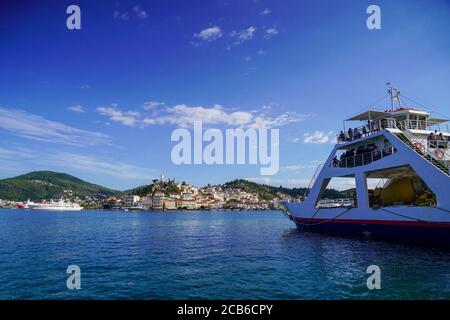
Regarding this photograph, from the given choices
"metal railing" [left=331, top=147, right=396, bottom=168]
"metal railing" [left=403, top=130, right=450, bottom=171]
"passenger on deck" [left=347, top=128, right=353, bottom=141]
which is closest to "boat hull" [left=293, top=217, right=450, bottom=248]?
"metal railing" [left=403, top=130, right=450, bottom=171]

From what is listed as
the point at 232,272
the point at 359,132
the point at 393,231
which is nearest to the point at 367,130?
the point at 359,132

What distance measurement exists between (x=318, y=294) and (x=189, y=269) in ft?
23.5

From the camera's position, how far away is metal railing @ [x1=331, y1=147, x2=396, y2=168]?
24.1 m

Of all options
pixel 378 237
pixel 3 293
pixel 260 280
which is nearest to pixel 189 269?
pixel 260 280

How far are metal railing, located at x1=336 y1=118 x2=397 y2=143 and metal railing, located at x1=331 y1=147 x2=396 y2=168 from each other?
198cm

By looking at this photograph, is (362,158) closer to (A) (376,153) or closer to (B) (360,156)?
(B) (360,156)

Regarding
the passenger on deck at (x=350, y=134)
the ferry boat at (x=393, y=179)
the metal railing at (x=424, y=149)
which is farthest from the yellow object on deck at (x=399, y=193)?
the passenger on deck at (x=350, y=134)

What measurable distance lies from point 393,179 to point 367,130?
562cm

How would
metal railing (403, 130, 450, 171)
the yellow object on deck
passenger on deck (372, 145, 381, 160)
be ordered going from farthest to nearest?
the yellow object on deck < passenger on deck (372, 145, 381, 160) < metal railing (403, 130, 450, 171)

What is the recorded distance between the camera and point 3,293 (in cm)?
1234

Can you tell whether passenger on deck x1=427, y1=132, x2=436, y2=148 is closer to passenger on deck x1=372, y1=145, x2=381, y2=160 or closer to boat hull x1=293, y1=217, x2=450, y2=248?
passenger on deck x1=372, y1=145, x2=381, y2=160

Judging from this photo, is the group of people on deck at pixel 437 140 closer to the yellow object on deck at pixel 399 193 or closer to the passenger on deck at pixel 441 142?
the passenger on deck at pixel 441 142

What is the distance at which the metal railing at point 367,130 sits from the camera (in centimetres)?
2534

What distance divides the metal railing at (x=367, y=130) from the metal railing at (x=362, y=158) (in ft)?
6.50
